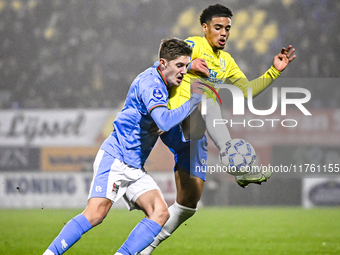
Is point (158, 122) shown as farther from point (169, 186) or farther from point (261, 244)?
point (169, 186)

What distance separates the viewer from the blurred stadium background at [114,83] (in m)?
11.5

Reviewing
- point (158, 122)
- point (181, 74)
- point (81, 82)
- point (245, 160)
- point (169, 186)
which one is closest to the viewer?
point (158, 122)

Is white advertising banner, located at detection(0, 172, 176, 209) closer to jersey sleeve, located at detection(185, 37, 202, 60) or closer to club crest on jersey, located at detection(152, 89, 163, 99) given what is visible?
jersey sleeve, located at detection(185, 37, 202, 60)

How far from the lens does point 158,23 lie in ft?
50.1

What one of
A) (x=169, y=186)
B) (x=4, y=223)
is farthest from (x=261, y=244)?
(x=169, y=186)

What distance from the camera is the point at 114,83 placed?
46.3ft

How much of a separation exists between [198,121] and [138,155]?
0.82m

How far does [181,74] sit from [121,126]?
1.95 feet

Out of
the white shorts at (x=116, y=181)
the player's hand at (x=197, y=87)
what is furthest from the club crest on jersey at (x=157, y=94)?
the white shorts at (x=116, y=181)

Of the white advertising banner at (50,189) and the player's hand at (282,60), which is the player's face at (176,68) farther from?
the white advertising banner at (50,189)

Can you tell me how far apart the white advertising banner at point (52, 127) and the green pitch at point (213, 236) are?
285 cm

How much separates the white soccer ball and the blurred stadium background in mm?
7560

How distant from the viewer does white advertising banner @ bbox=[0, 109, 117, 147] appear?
Result: 11727 millimetres

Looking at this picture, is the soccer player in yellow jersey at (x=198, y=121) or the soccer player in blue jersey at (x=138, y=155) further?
the soccer player in yellow jersey at (x=198, y=121)
